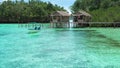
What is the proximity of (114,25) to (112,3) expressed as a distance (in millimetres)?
10829

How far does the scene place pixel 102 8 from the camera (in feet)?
153

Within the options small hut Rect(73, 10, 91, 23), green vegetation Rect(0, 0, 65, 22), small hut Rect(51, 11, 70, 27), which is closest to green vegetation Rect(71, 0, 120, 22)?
small hut Rect(73, 10, 91, 23)

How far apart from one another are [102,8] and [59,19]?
442 inches

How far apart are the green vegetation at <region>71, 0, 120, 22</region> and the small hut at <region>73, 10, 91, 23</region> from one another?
46.4 inches

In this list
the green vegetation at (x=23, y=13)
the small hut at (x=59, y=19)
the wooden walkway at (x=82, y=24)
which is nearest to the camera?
the small hut at (x=59, y=19)

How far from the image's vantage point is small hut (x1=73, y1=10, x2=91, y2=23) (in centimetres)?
3816

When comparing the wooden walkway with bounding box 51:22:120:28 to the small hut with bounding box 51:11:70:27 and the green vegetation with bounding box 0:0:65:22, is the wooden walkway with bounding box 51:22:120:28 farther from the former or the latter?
the green vegetation with bounding box 0:0:65:22

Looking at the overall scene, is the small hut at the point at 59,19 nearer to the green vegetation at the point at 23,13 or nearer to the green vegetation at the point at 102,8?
the green vegetation at the point at 102,8

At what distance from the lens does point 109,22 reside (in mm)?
37500

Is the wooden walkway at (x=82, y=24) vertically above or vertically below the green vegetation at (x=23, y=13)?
below

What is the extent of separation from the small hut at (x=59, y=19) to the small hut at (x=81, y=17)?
144 cm

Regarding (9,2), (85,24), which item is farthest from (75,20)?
(9,2)

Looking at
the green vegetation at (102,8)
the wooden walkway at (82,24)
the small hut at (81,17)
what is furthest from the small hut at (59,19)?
the green vegetation at (102,8)

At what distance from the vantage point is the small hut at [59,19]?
37969 millimetres
